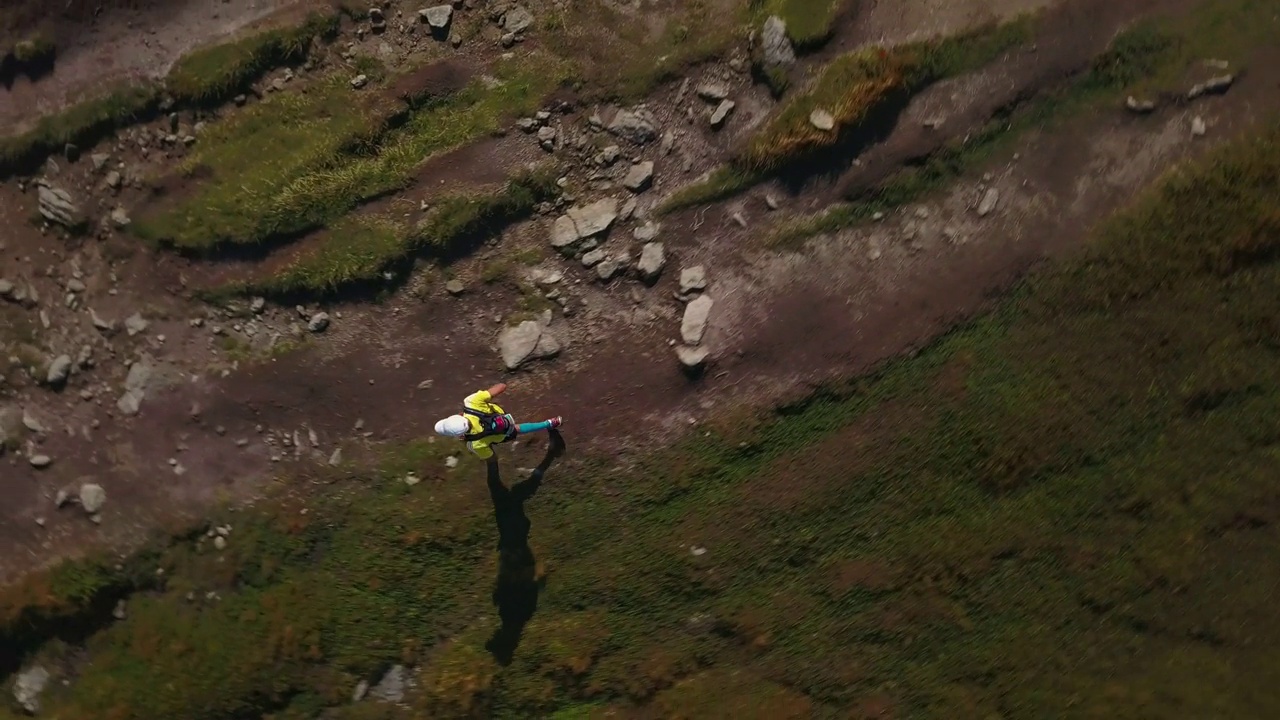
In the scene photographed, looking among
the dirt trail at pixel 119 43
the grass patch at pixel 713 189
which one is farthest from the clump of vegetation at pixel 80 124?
the grass patch at pixel 713 189

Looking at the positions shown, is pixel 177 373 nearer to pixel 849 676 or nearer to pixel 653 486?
pixel 653 486

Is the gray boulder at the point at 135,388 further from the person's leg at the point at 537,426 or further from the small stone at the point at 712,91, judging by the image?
the small stone at the point at 712,91

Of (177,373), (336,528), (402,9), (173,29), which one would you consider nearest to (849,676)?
(336,528)

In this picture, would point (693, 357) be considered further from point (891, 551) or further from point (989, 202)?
point (989, 202)

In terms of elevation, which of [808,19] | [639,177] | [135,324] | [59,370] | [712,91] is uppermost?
[808,19]


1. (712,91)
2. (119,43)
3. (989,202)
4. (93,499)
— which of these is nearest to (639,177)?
(712,91)

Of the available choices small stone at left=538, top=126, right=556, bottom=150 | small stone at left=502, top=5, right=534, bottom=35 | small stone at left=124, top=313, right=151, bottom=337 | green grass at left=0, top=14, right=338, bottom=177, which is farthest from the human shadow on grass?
green grass at left=0, top=14, right=338, bottom=177
